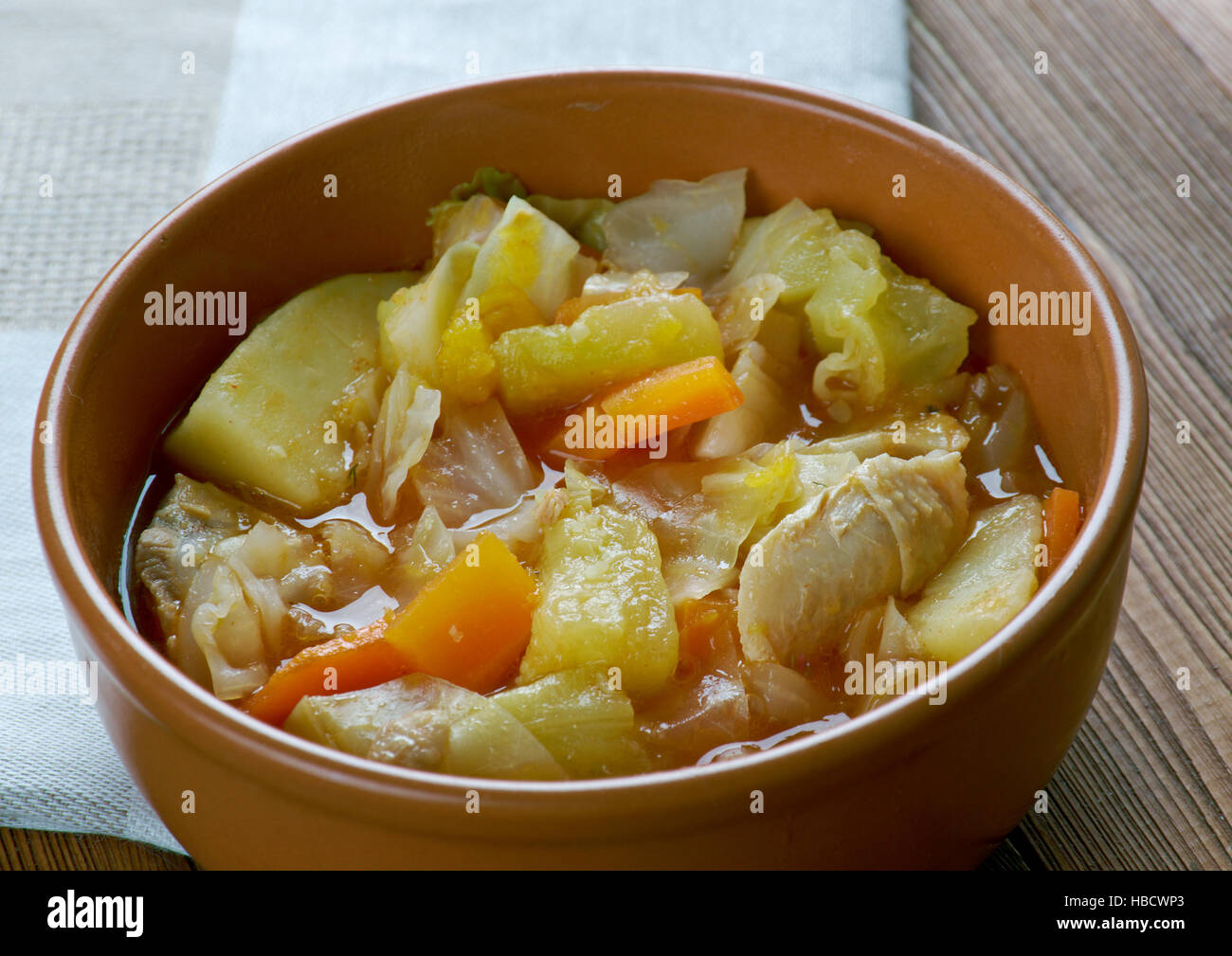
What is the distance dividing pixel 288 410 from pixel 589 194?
714 millimetres

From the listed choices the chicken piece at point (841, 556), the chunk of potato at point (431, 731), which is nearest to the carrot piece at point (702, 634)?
the chicken piece at point (841, 556)

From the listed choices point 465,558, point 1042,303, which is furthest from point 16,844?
point 1042,303

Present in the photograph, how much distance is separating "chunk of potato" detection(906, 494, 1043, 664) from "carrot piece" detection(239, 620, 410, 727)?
685mm

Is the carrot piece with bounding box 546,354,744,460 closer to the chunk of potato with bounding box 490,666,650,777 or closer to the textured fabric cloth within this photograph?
the chunk of potato with bounding box 490,666,650,777

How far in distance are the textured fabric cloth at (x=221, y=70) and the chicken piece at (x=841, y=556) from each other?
1.58m

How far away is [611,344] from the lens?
81.9 inches

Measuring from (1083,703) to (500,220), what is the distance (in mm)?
1166

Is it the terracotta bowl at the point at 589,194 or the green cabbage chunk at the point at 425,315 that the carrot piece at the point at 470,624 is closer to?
the terracotta bowl at the point at 589,194

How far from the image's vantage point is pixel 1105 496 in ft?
5.41

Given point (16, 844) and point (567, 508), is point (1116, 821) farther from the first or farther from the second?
point (16, 844)

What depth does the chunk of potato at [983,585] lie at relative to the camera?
5.60 ft

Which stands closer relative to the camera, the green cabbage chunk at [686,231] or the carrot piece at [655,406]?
the carrot piece at [655,406]

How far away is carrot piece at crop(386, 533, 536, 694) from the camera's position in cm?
176
